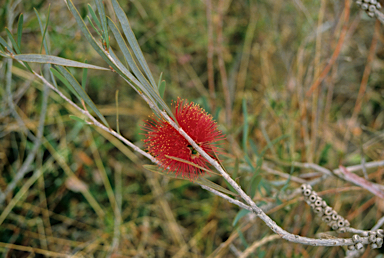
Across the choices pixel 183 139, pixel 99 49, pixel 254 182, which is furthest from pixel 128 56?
pixel 254 182

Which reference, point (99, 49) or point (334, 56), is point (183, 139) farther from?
point (334, 56)

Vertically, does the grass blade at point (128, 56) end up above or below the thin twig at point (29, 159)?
above

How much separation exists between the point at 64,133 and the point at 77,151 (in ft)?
0.32

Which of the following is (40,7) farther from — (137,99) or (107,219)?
(107,219)

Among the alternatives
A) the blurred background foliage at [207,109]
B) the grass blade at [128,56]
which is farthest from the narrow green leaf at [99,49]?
the blurred background foliage at [207,109]

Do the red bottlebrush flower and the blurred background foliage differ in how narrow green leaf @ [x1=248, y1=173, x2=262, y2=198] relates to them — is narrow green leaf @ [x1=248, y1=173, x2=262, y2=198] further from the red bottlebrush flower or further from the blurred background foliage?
the blurred background foliage

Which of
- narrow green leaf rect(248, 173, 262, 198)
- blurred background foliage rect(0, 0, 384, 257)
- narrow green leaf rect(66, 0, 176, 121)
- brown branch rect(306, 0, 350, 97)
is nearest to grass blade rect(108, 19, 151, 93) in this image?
narrow green leaf rect(66, 0, 176, 121)

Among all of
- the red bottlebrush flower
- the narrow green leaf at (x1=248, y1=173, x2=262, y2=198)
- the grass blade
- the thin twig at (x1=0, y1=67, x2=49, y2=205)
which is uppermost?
the grass blade

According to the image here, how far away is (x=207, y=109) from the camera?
85 cm

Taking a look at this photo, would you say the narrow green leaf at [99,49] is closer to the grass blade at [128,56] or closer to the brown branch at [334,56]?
the grass blade at [128,56]

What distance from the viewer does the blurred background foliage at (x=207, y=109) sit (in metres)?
0.93

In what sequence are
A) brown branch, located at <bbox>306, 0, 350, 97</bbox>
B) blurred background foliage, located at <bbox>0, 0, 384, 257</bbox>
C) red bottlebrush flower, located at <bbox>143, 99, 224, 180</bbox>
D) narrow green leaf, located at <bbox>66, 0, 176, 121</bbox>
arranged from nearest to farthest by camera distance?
narrow green leaf, located at <bbox>66, 0, 176, 121</bbox> < red bottlebrush flower, located at <bbox>143, 99, 224, 180</bbox> < brown branch, located at <bbox>306, 0, 350, 97</bbox> < blurred background foliage, located at <bbox>0, 0, 384, 257</bbox>

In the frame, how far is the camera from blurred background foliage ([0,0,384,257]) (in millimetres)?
926

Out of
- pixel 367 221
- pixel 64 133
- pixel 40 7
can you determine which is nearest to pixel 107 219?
pixel 64 133
